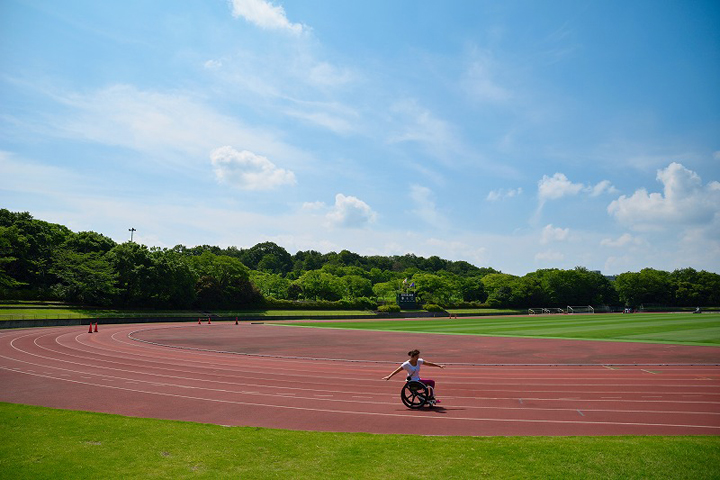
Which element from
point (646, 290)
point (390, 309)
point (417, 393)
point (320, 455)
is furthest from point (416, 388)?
point (646, 290)

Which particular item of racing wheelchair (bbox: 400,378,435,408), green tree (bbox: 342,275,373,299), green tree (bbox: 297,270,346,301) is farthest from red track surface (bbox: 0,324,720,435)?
green tree (bbox: 342,275,373,299)

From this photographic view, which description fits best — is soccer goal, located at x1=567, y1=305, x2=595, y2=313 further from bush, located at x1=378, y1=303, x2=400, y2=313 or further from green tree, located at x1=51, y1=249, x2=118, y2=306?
green tree, located at x1=51, y1=249, x2=118, y2=306

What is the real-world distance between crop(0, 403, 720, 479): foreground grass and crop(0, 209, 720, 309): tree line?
5906cm

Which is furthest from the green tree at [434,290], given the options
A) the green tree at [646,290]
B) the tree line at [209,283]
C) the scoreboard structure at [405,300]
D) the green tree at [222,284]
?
the green tree at [646,290]

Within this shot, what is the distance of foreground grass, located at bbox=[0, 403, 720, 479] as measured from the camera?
7.88 m

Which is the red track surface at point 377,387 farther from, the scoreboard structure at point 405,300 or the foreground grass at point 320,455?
the scoreboard structure at point 405,300

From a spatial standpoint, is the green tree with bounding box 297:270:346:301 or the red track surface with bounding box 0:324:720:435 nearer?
the red track surface with bounding box 0:324:720:435

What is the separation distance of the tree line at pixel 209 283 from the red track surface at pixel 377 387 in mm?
40877

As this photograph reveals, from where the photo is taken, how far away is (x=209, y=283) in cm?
8000

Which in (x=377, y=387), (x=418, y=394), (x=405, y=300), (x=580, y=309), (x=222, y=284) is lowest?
(x=580, y=309)

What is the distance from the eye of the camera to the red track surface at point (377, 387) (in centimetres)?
1188

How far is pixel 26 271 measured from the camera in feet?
228

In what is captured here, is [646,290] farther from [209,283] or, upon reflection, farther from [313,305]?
[209,283]

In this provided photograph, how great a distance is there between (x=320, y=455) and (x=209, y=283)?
248ft
